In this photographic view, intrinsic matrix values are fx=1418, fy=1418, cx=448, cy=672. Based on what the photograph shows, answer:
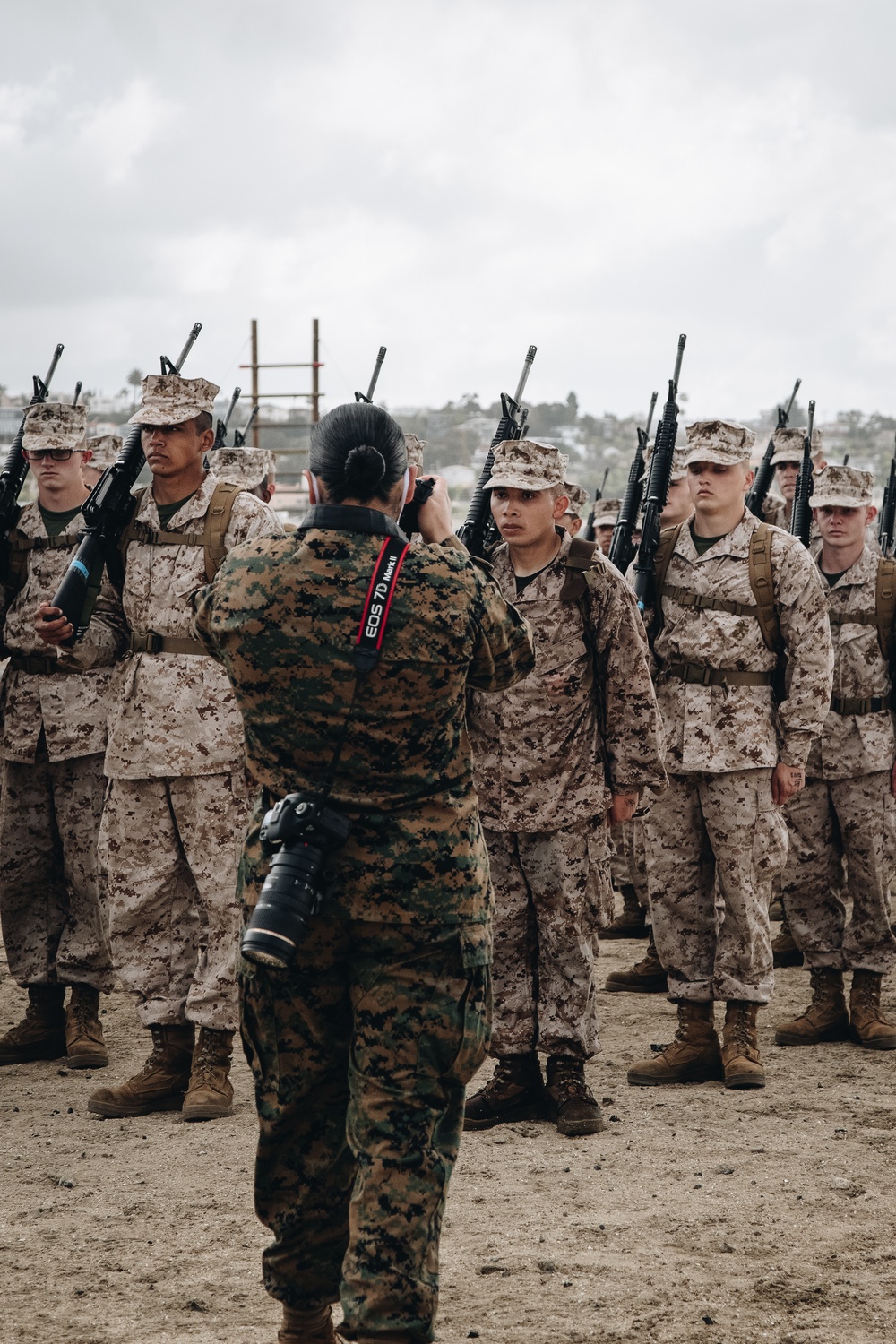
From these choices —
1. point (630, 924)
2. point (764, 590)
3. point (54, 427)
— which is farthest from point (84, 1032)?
point (630, 924)

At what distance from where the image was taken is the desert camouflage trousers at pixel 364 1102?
108 inches

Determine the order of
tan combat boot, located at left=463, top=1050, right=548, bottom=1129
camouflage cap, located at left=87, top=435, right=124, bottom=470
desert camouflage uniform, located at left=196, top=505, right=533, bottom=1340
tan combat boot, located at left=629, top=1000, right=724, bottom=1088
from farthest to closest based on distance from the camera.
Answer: camouflage cap, located at left=87, top=435, right=124, bottom=470 → tan combat boot, located at left=629, top=1000, right=724, bottom=1088 → tan combat boot, located at left=463, top=1050, right=548, bottom=1129 → desert camouflage uniform, located at left=196, top=505, right=533, bottom=1340

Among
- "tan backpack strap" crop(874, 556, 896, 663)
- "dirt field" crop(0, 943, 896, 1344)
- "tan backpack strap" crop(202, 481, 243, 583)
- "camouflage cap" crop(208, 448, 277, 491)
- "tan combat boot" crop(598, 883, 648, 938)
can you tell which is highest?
"camouflage cap" crop(208, 448, 277, 491)

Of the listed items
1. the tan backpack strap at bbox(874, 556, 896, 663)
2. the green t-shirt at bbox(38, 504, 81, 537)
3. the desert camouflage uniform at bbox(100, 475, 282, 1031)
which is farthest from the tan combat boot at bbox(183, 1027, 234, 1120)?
the tan backpack strap at bbox(874, 556, 896, 663)

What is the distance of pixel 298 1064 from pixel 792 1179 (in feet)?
7.06

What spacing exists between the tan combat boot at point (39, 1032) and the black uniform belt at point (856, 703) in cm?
358

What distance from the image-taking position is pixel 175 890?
522cm

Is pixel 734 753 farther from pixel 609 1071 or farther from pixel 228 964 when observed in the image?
pixel 228 964

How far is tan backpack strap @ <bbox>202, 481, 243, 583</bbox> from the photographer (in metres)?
5.10

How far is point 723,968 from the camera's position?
544 cm

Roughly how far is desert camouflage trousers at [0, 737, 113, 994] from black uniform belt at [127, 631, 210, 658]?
838 mm

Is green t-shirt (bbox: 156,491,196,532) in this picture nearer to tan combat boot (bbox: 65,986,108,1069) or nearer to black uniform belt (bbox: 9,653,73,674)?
black uniform belt (bbox: 9,653,73,674)

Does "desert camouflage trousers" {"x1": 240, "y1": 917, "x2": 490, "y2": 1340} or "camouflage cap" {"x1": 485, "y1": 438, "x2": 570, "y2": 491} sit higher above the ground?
"camouflage cap" {"x1": 485, "y1": 438, "x2": 570, "y2": 491}

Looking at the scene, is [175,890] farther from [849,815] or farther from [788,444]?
[788,444]
